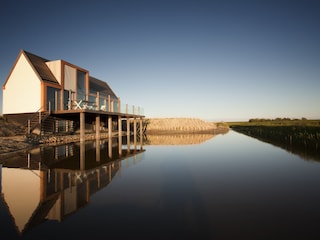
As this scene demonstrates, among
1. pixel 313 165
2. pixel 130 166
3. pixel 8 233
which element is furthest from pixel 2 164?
pixel 313 165

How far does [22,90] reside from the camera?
2033 cm

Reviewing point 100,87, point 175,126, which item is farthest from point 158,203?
point 175,126

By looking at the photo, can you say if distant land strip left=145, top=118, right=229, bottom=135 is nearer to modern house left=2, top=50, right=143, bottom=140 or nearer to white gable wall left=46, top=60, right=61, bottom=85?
modern house left=2, top=50, right=143, bottom=140

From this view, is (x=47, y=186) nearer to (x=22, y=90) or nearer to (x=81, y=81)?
(x=22, y=90)

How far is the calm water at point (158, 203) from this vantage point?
370 centimetres

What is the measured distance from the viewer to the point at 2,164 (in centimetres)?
934

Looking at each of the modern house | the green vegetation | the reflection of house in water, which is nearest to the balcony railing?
the modern house

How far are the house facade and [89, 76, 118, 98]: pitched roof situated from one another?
5.68 metres

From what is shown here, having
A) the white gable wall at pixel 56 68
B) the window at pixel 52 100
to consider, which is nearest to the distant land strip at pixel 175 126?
the white gable wall at pixel 56 68

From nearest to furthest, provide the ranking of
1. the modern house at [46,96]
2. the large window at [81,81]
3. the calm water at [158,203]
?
the calm water at [158,203] → the modern house at [46,96] → the large window at [81,81]

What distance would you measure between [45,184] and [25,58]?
60.1ft

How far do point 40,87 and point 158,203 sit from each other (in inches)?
729

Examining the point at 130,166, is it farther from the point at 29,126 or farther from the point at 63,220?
the point at 29,126

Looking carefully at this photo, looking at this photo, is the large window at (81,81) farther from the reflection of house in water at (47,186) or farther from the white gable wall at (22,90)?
the reflection of house in water at (47,186)
